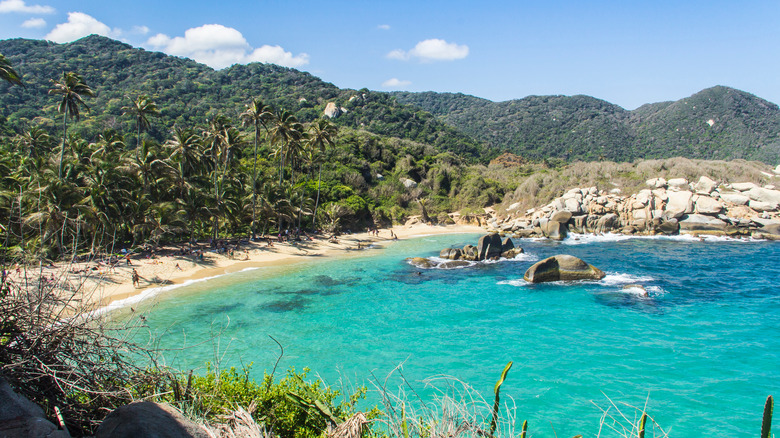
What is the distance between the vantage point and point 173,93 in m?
99.1

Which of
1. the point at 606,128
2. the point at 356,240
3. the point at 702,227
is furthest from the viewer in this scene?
the point at 606,128

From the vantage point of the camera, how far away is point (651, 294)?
23.8m

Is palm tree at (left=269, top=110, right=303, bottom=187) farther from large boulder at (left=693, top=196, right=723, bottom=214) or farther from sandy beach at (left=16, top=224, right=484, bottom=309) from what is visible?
large boulder at (left=693, top=196, right=723, bottom=214)

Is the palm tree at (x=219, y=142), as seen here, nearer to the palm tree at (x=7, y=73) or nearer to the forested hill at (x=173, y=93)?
the palm tree at (x=7, y=73)

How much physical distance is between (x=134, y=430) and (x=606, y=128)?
15594 centimetres

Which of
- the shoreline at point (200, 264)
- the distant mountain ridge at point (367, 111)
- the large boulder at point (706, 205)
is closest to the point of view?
the shoreline at point (200, 264)

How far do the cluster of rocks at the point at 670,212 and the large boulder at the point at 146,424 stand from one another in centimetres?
4841

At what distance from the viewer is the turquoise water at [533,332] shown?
12828 mm

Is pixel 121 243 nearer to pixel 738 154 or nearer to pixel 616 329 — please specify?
pixel 616 329

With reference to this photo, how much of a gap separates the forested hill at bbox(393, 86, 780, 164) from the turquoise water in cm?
9851

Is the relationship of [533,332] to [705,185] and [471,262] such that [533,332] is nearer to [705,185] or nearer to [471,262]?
[471,262]

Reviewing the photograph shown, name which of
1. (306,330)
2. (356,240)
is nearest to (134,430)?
(306,330)

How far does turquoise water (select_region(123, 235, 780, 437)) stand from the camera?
1283 centimetres

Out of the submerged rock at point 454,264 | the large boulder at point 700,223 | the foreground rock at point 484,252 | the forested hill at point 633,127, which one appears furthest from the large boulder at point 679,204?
the forested hill at point 633,127
